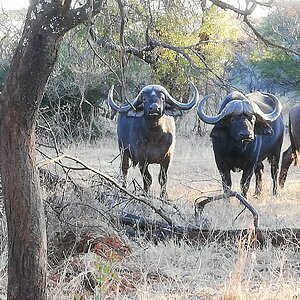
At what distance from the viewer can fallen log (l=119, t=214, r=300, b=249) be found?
509cm

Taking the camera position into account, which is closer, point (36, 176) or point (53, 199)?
point (36, 176)

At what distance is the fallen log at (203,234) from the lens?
509 cm

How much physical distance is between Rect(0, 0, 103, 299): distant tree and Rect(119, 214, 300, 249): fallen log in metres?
2.06

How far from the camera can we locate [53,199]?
5.20 m

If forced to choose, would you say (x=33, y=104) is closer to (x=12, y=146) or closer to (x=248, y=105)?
(x=12, y=146)

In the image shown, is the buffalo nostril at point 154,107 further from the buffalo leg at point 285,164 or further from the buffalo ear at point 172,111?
the buffalo leg at point 285,164

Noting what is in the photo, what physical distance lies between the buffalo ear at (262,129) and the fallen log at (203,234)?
3051mm

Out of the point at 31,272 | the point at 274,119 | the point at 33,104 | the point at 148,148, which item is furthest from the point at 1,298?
the point at 274,119

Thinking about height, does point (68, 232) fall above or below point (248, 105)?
below

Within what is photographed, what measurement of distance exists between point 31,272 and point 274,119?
5799 mm

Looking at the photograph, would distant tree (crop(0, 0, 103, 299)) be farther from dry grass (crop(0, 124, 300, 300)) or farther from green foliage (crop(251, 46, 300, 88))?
green foliage (crop(251, 46, 300, 88))

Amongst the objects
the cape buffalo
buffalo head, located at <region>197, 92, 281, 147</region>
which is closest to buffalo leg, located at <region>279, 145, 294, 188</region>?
the cape buffalo

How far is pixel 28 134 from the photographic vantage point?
3.19 metres

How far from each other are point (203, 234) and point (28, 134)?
2461 mm
